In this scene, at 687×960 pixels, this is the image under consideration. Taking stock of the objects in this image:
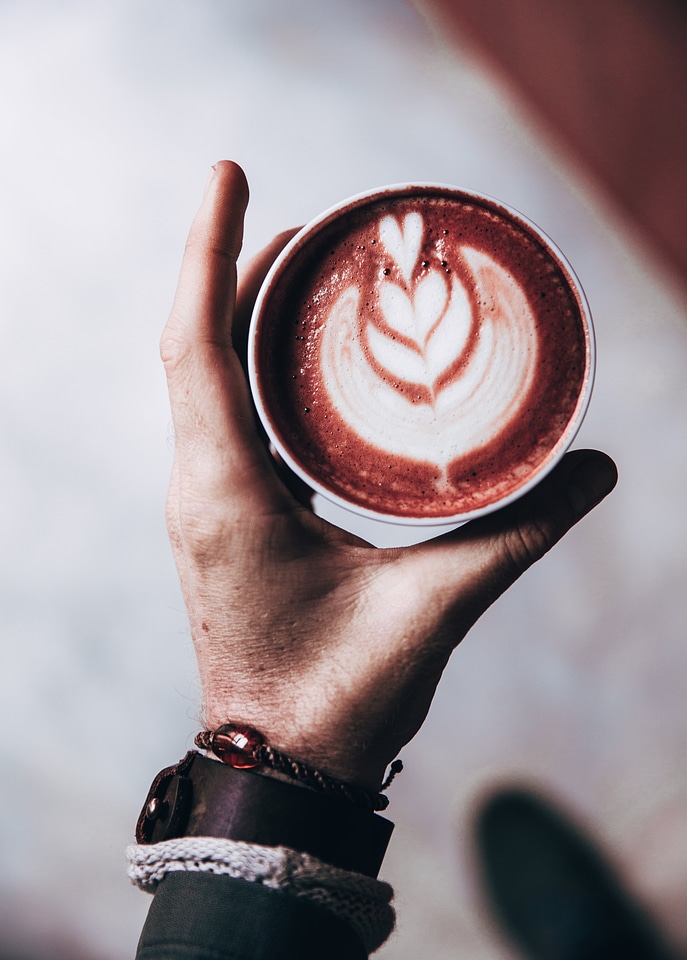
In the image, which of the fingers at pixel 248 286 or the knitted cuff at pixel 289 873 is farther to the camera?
the fingers at pixel 248 286

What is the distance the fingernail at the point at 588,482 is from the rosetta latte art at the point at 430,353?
8.6 inches

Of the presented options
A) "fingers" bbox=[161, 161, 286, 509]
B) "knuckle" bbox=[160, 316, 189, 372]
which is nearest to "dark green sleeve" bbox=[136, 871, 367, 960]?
"fingers" bbox=[161, 161, 286, 509]

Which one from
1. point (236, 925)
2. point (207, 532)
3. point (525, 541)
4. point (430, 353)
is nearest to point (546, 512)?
point (525, 541)

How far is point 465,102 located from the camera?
7.28 feet

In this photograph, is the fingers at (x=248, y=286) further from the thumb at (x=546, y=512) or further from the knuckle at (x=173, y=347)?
the thumb at (x=546, y=512)

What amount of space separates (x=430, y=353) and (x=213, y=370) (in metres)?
0.38

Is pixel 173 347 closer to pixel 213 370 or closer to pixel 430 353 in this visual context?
pixel 213 370

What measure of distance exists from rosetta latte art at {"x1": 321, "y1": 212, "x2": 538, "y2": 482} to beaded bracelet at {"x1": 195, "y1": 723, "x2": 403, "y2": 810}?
571mm

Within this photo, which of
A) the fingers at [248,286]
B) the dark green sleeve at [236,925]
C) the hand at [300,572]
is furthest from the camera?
the fingers at [248,286]

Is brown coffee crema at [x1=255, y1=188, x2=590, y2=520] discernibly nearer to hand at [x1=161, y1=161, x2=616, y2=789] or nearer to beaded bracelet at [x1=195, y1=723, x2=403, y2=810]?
hand at [x1=161, y1=161, x2=616, y2=789]

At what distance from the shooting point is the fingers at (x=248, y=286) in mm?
1543

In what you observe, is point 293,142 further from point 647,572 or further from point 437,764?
point 437,764

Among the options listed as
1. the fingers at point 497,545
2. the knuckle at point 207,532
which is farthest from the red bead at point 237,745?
the fingers at point 497,545

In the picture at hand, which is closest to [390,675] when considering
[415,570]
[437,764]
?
[415,570]
